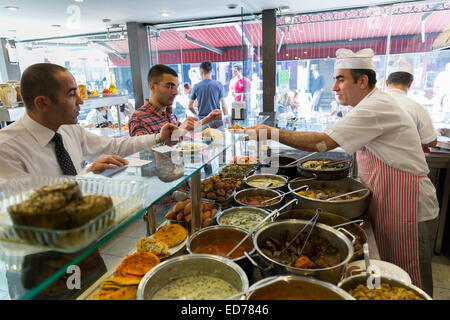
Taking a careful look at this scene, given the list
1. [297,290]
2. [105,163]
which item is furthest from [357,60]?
[105,163]

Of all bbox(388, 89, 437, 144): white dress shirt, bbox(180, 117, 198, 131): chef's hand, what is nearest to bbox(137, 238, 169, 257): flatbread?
bbox(180, 117, 198, 131): chef's hand

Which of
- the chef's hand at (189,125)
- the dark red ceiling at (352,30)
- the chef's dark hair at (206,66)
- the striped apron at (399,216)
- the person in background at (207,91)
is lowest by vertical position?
the striped apron at (399,216)

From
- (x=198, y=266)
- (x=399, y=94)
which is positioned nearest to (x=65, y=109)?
(x=198, y=266)

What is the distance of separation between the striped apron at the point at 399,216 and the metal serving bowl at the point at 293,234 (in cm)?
76

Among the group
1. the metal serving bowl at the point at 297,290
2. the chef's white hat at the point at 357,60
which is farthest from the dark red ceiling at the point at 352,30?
the metal serving bowl at the point at 297,290

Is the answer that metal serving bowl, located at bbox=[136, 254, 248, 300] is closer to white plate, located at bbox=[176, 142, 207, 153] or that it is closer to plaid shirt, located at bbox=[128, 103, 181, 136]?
white plate, located at bbox=[176, 142, 207, 153]

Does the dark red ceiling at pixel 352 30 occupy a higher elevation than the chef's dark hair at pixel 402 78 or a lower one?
higher

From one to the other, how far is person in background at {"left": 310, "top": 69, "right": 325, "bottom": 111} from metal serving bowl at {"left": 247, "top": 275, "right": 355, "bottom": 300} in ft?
17.5

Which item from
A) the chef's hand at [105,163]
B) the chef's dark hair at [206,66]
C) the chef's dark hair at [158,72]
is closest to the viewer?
the chef's hand at [105,163]

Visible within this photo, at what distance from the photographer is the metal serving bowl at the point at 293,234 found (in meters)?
1.01

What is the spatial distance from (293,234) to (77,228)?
1030 millimetres

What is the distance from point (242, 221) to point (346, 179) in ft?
3.07

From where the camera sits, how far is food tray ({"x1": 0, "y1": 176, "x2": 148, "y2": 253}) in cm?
64

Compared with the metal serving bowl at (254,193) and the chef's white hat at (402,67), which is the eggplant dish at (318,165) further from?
the chef's white hat at (402,67)
